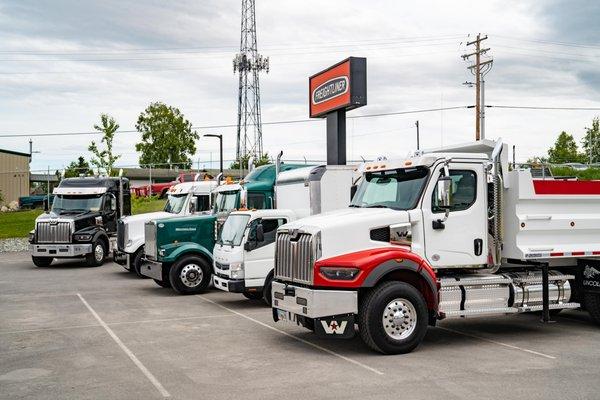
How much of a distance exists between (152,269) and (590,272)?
1017cm

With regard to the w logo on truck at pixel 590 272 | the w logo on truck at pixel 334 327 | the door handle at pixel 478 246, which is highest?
the door handle at pixel 478 246

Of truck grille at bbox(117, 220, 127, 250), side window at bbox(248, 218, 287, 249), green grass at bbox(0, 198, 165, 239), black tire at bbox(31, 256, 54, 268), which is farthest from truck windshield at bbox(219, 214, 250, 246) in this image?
green grass at bbox(0, 198, 165, 239)

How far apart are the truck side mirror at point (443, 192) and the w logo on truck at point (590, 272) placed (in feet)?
10.1

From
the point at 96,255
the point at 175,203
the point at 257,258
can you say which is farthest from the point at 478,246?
the point at 96,255

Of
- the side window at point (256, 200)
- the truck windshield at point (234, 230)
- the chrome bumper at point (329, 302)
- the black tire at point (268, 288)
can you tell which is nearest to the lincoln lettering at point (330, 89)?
the side window at point (256, 200)

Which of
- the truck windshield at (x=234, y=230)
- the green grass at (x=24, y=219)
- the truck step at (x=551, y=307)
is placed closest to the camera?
the truck step at (x=551, y=307)

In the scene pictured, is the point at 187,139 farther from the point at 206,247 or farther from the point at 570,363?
the point at 570,363

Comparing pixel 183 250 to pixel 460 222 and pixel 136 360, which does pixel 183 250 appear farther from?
pixel 460 222

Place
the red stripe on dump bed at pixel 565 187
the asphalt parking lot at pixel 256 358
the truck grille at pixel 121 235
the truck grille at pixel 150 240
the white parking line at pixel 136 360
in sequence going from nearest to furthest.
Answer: the asphalt parking lot at pixel 256 358 → the white parking line at pixel 136 360 → the red stripe on dump bed at pixel 565 187 → the truck grille at pixel 150 240 → the truck grille at pixel 121 235

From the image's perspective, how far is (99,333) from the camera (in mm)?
11641

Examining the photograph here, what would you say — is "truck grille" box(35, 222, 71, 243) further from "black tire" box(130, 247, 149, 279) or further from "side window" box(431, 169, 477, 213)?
"side window" box(431, 169, 477, 213)

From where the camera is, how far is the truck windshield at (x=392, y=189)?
1016cm

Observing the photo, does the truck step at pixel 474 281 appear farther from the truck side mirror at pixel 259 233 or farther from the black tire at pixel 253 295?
the black tire at pixel 253 295

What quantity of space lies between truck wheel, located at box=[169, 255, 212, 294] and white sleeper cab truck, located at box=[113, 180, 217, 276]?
10.6 feet
